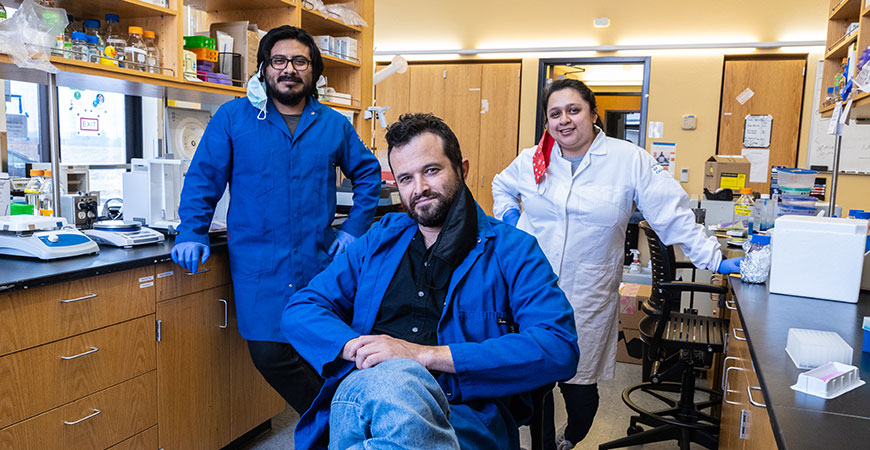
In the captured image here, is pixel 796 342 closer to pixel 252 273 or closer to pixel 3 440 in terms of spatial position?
pixel 252 273

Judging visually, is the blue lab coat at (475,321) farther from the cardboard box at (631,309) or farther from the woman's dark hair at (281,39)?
the cardboard box at (631,309)

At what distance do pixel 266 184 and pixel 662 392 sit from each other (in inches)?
94.6

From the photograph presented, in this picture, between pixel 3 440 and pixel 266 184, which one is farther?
pixel 266 184

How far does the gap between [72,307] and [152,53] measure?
1.20 meters

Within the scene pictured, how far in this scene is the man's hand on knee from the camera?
4.31 ft

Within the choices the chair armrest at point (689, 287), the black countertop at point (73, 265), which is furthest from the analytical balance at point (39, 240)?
the chair armrest at point (689, 287)

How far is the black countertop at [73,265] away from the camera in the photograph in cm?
166

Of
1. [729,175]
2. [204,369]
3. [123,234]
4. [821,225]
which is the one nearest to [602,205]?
[821,225]

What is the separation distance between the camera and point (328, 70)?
4008mm

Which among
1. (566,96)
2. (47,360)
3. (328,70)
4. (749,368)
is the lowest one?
(47,360)

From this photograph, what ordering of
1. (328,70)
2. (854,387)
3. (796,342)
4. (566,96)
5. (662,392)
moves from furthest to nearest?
(328,70) → (662,392) → (566,96) → (796,342) → (854,387)

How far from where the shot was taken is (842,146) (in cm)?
607

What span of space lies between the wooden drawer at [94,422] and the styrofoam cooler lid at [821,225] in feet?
6.63

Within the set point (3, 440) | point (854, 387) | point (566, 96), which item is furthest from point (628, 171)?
point (3, 440)
